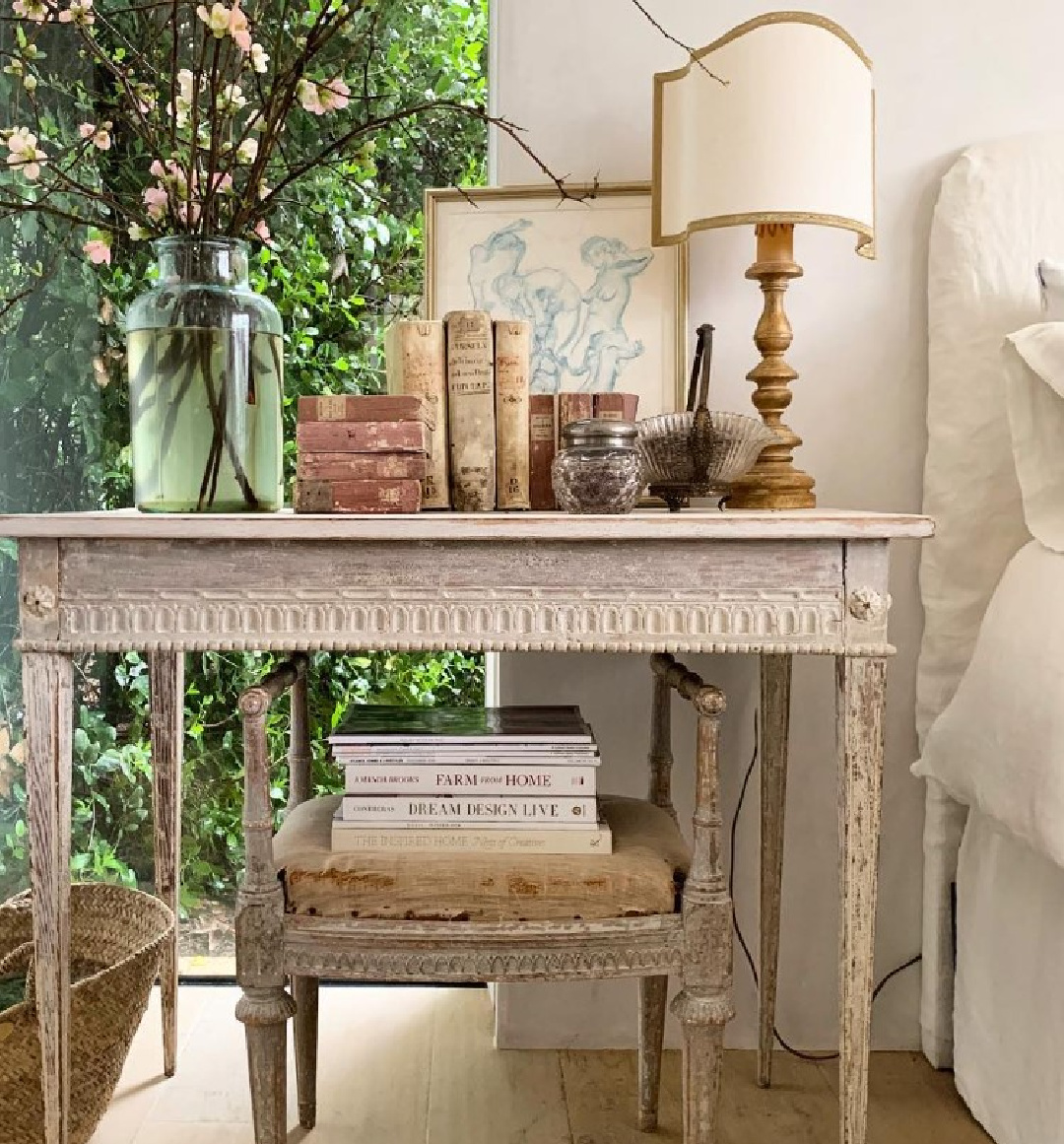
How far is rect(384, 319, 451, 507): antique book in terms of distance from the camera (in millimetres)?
1312

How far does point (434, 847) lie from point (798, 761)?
0.72m

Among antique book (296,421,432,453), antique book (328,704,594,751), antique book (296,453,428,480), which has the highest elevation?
antique book (296,421,432,453)

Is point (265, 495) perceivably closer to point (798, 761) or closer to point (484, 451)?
point (484, 451)

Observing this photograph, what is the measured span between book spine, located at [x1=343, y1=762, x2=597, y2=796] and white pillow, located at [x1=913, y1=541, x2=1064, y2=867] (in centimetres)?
47

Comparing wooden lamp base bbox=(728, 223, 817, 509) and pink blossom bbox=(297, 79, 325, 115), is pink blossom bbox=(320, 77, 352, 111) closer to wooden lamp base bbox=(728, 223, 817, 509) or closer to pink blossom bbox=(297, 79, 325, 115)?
pink blossom bbox=(297, 79, 325, 115)

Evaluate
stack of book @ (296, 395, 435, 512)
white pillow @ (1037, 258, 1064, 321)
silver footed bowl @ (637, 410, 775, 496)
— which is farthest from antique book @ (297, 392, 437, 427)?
white pillow @ (1037, 258, 1064, 321)

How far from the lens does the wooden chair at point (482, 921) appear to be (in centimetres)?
113

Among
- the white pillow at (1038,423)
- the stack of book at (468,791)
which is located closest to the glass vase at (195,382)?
the stack of book at (468,791)

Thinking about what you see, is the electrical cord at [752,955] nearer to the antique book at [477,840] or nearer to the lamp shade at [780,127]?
the antique book at [477,840]

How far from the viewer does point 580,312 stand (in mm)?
1628

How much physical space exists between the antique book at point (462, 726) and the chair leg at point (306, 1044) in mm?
385

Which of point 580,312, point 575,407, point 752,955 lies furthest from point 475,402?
point 752,955

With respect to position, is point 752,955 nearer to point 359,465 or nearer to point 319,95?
point 359,465

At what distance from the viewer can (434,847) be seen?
1.20 m
